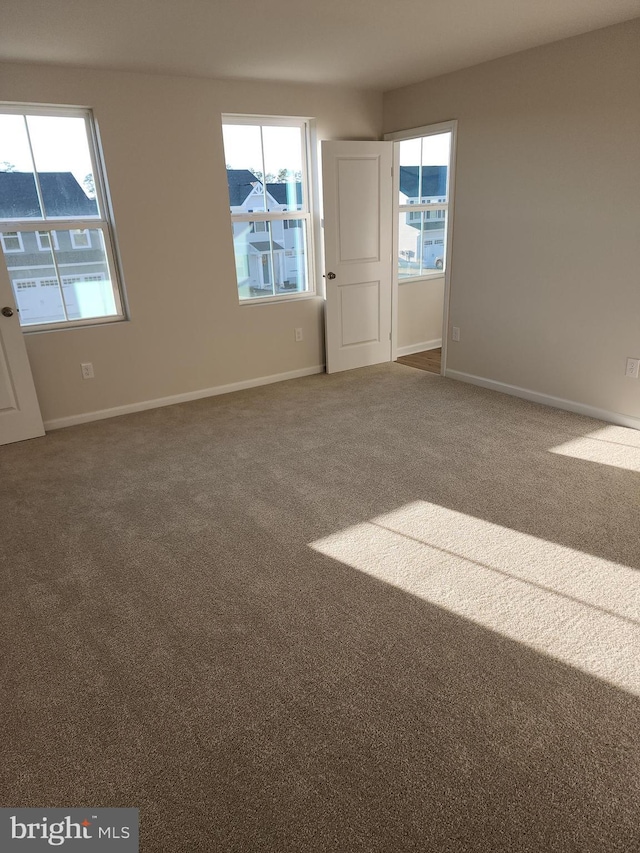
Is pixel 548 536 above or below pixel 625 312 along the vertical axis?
below

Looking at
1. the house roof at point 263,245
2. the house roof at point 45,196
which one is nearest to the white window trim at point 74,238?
the house roof at point 45,196

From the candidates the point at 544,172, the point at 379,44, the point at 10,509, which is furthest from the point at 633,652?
the point at 379,44

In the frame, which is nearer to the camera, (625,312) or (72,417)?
(625,312)

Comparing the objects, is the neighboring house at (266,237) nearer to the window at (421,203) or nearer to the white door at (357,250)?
the white door at (357,250)

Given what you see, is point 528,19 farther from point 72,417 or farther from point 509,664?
point 72,417

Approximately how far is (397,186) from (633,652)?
4.46 meters

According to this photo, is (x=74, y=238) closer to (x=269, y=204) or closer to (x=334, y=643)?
(x=269, y=204)

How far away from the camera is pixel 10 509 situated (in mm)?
3035

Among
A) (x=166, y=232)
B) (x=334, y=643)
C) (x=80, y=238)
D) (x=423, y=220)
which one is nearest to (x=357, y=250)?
(x=423, y=220)

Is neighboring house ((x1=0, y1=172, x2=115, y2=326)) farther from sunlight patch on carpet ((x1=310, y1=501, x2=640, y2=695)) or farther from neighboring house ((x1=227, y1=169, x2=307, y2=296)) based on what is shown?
sunlight patch on carpet ((x1=310, y1=501, x2=640, y2=695))

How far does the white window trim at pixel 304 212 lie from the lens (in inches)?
180

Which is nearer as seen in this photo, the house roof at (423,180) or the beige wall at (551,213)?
the beige wall at (551,213)

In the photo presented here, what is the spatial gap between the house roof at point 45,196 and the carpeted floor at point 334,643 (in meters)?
1.76

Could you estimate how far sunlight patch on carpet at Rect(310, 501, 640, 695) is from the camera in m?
1.91
